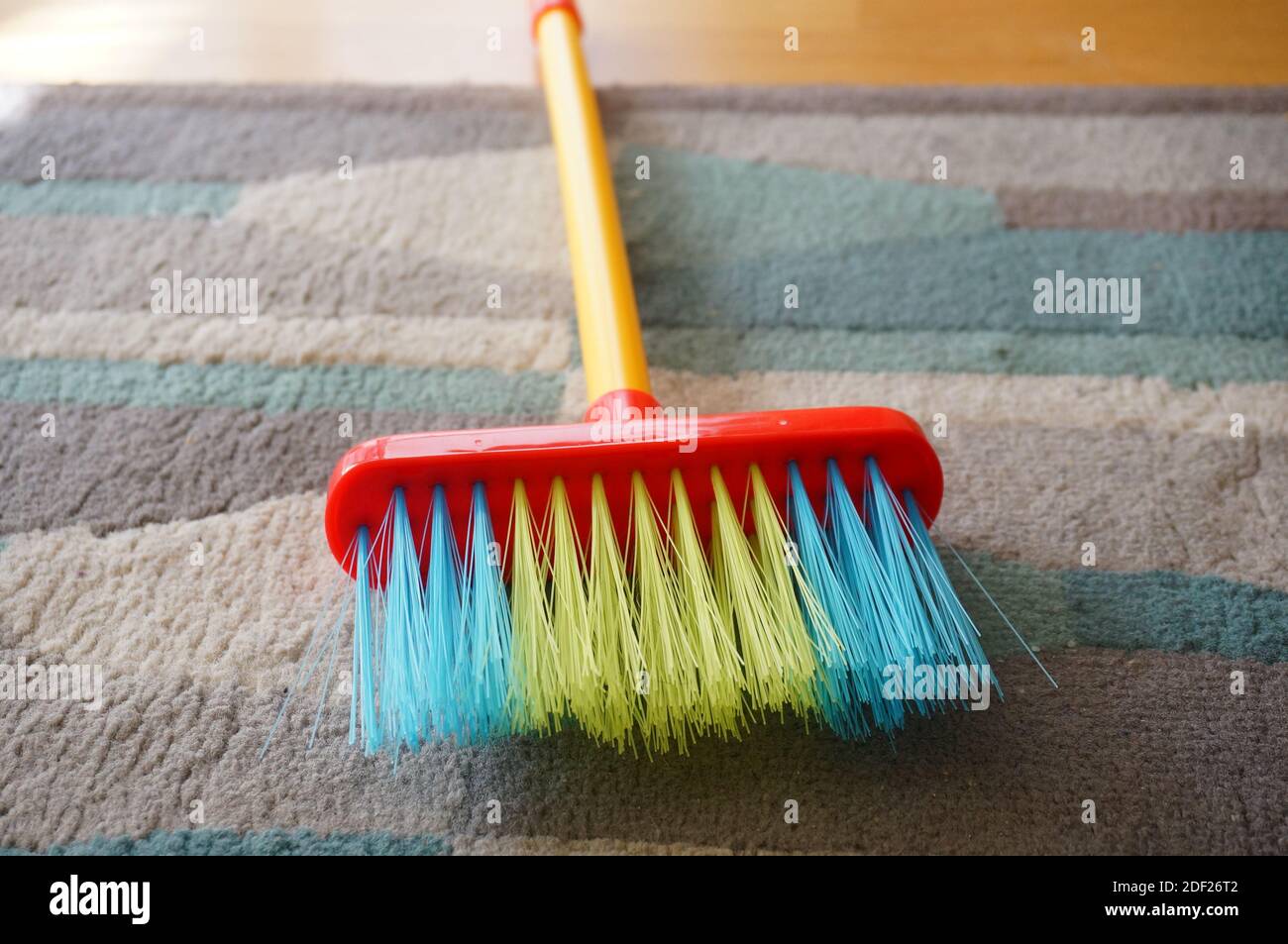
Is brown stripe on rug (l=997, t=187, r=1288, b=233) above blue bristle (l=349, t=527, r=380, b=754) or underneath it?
above

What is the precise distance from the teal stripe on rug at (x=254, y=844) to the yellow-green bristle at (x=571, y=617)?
0.12 metres

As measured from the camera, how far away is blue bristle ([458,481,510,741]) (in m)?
0.63

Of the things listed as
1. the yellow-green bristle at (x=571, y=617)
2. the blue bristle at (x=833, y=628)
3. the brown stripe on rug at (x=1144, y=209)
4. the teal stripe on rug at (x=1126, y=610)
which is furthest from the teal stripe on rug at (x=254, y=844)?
the brown stripe on rug at (x=1144, y=209)

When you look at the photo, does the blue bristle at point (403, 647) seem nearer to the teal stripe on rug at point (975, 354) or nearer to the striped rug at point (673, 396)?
the striped rug at point (673, 396)

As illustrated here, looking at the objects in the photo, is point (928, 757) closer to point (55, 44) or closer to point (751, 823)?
point (751, 823)

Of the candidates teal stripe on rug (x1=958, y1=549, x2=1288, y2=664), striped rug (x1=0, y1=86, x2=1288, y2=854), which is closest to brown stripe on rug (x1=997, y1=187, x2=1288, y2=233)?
striped rug (x1=0, y1=86, x2=1288, y2=854)

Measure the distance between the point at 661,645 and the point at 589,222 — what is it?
378mm

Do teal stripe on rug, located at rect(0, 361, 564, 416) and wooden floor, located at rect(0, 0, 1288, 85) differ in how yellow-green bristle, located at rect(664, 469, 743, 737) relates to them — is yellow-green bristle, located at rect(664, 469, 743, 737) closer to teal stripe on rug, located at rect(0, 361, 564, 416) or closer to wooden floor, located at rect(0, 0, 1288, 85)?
teal stripe on rug, located at rect(0, 361, 564, 416)

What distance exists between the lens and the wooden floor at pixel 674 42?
112 cm

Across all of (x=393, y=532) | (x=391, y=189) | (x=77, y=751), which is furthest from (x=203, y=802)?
(x=391, y=189)

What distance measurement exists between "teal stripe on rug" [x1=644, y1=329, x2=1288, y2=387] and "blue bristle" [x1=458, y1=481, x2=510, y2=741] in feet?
0.92
